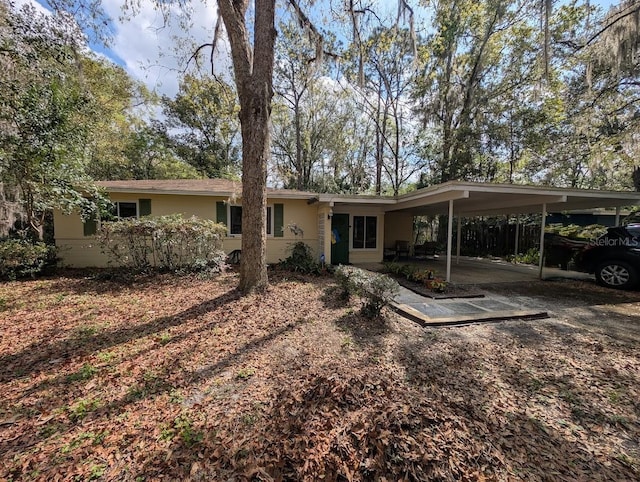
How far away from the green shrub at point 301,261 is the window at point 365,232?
205 cm

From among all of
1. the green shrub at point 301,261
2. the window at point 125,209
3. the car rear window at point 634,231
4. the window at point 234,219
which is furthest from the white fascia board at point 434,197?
the window at point 125,209

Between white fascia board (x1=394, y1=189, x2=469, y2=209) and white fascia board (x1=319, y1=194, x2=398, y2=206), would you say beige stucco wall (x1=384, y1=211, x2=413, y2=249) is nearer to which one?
white fascia board (x1=394, y1=189, x2=469, y2=209)

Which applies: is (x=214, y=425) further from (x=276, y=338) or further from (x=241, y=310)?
(x=241, y=310)

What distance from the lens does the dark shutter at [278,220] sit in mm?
9523

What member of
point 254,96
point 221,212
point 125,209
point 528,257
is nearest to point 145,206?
point 125,209

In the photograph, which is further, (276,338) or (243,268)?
(243,268)

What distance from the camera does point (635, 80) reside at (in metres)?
9.38

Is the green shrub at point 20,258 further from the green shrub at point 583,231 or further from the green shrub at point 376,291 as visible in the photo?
the green shrub at point 583,231

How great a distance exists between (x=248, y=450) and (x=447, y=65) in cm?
1687

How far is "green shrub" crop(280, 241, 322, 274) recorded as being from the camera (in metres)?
8.04

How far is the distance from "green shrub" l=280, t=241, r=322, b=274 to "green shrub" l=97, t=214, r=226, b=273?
213 centimetres

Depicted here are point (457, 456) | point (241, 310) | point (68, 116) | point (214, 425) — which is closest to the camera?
point (457, 456)

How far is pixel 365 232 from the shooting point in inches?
417

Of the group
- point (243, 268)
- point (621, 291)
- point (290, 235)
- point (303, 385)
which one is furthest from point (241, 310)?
point (621, 291)
